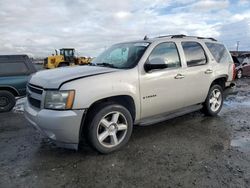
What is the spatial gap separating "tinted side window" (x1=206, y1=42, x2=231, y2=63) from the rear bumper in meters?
3.83

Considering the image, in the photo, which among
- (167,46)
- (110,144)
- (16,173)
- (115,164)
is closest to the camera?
(16,173)

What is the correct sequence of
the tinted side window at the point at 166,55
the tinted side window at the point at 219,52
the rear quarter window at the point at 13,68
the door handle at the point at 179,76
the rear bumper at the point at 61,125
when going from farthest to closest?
the rear quarter window at the point at 13,68 → the tinted side window at the point at 219,52 → the door handle at the point at 179,76 → the tinted side window at the point at 166,55 → the rear bumper at the point at 61,125

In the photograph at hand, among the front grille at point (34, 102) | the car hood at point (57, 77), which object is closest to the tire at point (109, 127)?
the car hood at point (57, 77)

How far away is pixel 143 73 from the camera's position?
449 cm

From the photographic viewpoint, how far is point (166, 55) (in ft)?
16.5

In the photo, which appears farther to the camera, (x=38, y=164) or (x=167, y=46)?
(x=167, y=46)

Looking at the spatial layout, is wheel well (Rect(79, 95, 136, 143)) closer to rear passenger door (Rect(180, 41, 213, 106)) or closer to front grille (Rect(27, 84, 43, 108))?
front grille (Rect(27, 84, 43, 108))

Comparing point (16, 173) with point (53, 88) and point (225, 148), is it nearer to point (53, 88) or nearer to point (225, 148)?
point (53, 88)

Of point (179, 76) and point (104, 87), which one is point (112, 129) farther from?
point (179, 76)

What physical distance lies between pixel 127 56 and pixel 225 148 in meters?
2.41

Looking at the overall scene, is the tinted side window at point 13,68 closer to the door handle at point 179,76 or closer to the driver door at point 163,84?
the driver door at point 163,84

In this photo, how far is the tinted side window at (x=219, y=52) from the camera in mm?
6117

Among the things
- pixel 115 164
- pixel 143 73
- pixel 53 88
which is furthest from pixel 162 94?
pixel 53 88

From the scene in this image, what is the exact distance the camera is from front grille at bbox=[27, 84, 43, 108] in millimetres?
4016
